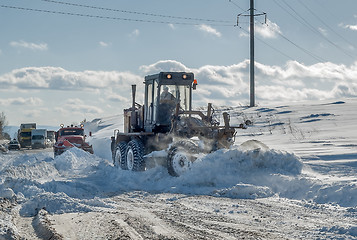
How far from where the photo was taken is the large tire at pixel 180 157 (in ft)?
38.7

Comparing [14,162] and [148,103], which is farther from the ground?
[148,103]

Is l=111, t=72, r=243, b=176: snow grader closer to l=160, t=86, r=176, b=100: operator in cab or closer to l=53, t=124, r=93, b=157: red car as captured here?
l=160, t=86, r=176, b=100: operator in cab

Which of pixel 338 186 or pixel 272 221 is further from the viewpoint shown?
pixel 338 186

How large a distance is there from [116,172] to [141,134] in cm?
159

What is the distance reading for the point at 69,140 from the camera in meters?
25.1

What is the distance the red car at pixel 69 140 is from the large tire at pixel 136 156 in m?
9.51

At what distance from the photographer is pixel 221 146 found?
12.9m

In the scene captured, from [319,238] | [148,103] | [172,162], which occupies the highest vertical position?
[148,103]

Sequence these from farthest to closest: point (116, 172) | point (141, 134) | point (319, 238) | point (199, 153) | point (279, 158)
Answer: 1. point (141, 134)
2. point (116, 172)
3. point (199, 153)
4. point (279, 158)
5. point (319, 238)

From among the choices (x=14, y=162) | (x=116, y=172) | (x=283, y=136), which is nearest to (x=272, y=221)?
(x=116, y=172)

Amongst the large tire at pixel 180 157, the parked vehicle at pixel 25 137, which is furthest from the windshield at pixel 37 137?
the large tire at pixel 180 157

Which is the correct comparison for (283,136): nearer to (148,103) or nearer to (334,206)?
(148,103)

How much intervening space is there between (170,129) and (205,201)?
16.8ft

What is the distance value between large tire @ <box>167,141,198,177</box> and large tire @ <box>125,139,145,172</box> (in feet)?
6.47
